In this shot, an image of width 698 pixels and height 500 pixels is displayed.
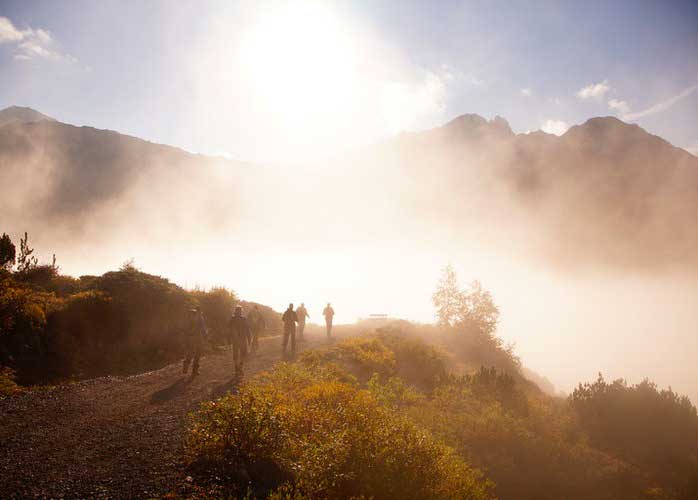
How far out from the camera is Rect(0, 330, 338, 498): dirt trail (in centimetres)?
596

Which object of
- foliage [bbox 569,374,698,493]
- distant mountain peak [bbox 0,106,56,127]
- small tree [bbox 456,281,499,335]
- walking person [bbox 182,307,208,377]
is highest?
distant mountain peak [bbox 0,106,56,127]

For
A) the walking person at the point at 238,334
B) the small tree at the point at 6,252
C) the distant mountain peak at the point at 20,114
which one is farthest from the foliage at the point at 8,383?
the distant mountain peak at the point at 20,114

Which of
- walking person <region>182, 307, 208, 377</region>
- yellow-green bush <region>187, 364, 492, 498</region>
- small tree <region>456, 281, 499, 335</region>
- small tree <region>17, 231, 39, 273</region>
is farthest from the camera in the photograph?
small tree <region>456, 281, 499, 335</region>

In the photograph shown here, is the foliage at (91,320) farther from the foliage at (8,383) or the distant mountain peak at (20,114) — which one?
the distant mountain peak at (20,114)

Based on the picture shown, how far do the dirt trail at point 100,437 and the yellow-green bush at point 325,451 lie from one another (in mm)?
790

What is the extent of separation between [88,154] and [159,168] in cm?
3095

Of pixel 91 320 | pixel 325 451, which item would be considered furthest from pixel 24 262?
pixel 325 451

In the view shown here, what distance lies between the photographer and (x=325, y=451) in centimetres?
725

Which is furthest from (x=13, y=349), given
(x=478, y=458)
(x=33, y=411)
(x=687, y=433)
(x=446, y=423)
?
(x=687, y=433)

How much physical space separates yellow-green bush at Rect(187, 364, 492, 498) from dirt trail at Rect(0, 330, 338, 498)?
790mm

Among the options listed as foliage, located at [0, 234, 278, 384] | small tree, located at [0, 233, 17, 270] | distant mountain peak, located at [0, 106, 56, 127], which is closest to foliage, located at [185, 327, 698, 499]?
foliage, located at [0, 234, 278, 384]

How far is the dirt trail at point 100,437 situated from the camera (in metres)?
5.96

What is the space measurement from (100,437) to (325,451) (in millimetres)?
5126

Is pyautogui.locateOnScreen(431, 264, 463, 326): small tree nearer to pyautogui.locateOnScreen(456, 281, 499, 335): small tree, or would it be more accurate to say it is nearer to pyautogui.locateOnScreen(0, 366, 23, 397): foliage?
pyautogui.locateOnScreen(456, 281, 499, 335): small tree
